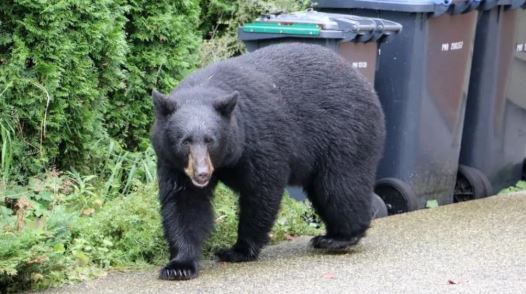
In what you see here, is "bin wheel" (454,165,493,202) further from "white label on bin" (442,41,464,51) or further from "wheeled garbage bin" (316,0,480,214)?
"white label on bin" (442,41,464,51)

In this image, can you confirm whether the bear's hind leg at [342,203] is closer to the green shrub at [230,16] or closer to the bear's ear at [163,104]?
the bear's ear at [163,104]

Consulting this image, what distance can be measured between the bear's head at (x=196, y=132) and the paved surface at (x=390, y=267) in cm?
65

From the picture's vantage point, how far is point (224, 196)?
912 cm

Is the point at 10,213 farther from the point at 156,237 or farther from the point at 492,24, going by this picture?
the point at 492,24

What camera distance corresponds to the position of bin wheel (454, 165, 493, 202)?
35.0 ft

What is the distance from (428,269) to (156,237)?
1.81 metres

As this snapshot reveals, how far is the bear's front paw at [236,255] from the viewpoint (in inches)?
306

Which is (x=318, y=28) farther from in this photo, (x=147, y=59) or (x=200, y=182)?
(x=200, y=182)

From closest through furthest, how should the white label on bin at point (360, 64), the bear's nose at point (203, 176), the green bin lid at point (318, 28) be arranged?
the bear's nose at point (203, 176)
the green bin lid at point (318, 28)
the white label on bin at point (360, 64)

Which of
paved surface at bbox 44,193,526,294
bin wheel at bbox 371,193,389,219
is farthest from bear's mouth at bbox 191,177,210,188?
bin wheel at bbox 371,193,389,219

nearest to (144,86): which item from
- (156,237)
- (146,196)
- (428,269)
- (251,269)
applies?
(146,196)

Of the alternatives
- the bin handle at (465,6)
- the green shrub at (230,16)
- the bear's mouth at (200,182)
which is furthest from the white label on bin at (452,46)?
the bear's mouth at (200,182)

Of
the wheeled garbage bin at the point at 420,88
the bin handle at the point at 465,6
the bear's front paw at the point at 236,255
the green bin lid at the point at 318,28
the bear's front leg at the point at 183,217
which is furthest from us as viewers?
the bin handle at the point at 465,6

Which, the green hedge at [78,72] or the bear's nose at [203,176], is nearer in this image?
the bear's nose at [203,176]
